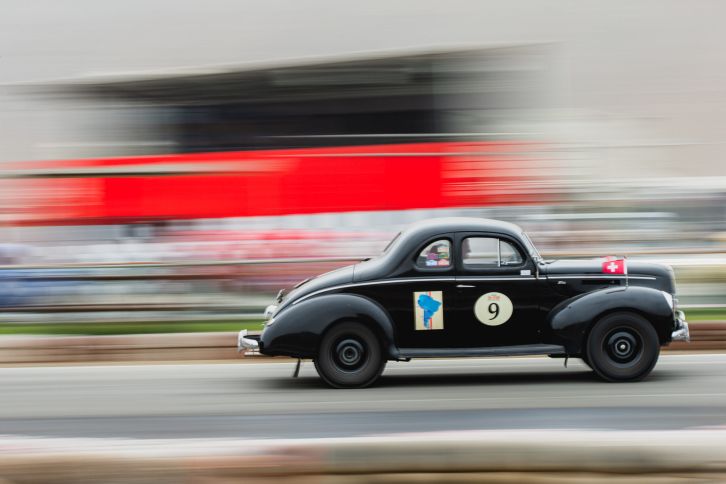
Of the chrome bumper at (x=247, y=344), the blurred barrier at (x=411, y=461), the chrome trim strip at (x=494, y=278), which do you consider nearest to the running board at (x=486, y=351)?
the chrome trim strip at (x=494, y=278)

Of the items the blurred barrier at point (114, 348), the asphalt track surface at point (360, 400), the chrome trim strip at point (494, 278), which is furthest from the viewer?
the blurred barrier at point (114, 348)

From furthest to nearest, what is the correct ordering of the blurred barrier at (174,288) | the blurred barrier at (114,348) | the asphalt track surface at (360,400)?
the blurred barrier at (174,288), the blurred barrier at (114,348), the asphalt track surface at (360,400)

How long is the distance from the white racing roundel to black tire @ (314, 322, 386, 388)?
0.90 metres

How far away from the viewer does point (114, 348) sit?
11914mm

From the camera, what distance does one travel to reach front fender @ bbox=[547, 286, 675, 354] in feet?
28.3

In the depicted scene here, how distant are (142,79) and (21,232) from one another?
3288mm

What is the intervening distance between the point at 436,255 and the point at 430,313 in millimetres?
513

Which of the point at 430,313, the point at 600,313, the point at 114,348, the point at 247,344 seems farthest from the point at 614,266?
the point at 114,348

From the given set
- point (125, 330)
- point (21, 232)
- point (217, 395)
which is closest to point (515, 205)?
point (125, 330)

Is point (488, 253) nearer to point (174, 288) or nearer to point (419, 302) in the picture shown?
point (419, 302)

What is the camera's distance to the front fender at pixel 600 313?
8617mm

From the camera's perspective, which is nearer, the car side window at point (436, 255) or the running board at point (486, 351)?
the running board at point (486, 351)

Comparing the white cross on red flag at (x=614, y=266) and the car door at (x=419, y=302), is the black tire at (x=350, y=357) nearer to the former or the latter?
the car door at (x=419, y=302)

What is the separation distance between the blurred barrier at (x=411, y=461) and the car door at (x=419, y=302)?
4529 millimetres
